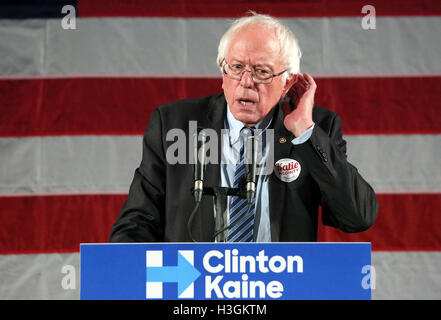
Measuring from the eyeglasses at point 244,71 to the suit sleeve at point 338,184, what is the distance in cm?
31

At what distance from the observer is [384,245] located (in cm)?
321

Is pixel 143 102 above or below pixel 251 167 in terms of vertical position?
above

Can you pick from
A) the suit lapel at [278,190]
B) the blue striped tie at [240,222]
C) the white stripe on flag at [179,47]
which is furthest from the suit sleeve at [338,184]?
the white stripe on flag at [179,47]

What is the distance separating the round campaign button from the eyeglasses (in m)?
0.32

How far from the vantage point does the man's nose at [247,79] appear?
91.3 inches

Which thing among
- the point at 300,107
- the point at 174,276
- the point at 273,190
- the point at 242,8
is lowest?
the point at 174,276

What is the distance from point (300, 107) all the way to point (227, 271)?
0.70 meters

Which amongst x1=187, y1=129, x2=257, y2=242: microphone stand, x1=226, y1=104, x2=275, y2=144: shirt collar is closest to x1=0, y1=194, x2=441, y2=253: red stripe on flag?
x1=226, y1=104, x2=275, y2=144: shirt collar

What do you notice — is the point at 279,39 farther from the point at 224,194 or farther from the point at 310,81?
the point at 224,194

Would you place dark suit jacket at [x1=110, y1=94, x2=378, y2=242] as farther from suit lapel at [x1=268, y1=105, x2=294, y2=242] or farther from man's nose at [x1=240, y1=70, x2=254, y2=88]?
man's nose at [x1=240, y1=70, x2=254, y2=88]

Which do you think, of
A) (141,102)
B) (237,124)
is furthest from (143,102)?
(237,124)

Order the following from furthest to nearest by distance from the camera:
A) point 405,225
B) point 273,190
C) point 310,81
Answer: point 405,225
point 310,81
point 273,190

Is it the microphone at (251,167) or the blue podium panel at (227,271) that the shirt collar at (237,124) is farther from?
the blue podium panel at (227,271)

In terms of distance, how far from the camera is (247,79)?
7.63 feet
